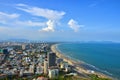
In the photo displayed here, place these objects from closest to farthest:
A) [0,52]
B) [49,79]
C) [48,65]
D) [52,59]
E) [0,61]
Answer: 1. [49,79]
2. [48,65]
3. [52,59]
4. [0,61]
5. [0,52]

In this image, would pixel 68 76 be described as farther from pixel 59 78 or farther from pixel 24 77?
pixel 24 77

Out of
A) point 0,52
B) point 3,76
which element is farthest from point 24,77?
point 0,52

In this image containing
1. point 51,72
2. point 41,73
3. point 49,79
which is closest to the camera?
point 49,79

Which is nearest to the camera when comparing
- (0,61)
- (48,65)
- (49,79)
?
(49,79)

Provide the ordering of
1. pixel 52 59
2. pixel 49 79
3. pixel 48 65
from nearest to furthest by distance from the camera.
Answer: pixel 49 79 < pixel 48 65 < pixel 52 59

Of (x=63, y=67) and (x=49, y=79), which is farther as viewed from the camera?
(x=63, y=67)

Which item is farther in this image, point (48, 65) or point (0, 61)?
point (0, 61)

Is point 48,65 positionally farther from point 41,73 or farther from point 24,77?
point 24,77

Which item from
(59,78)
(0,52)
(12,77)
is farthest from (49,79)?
(0,52)
